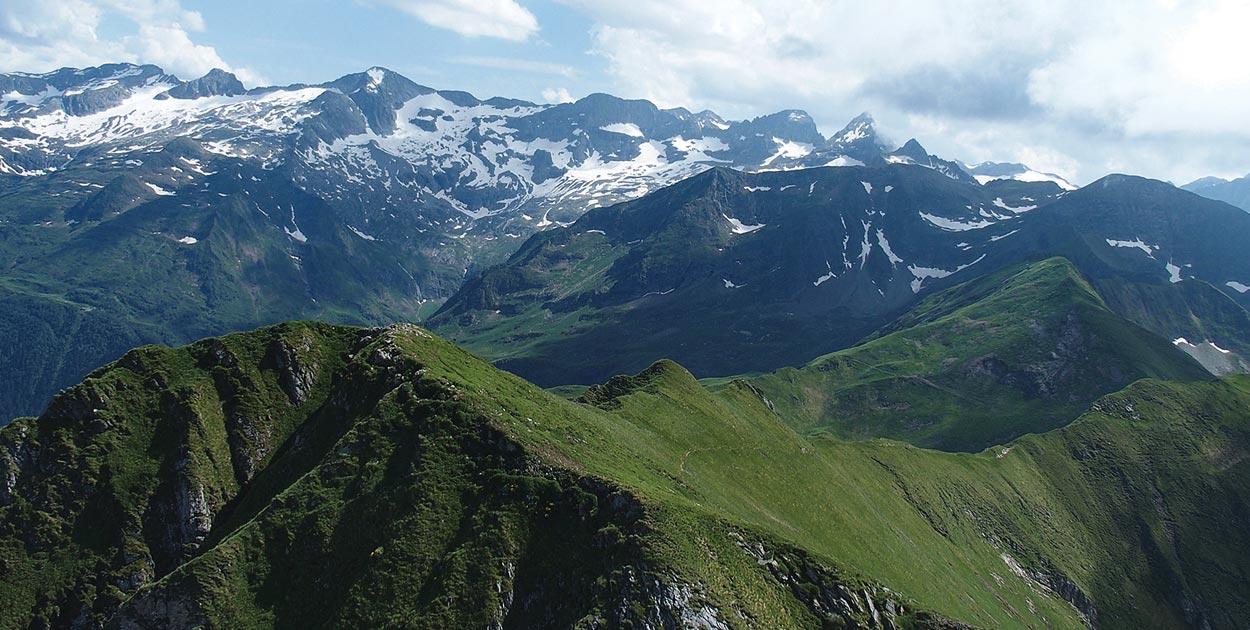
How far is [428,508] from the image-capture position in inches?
2571

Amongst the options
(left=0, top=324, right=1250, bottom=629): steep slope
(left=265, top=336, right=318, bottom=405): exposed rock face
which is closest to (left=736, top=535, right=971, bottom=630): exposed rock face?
(left=0, top=324, right=1250, bottom=629): steep slope

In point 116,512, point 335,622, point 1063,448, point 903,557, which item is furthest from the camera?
point 1063,448

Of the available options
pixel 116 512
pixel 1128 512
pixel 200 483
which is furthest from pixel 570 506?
pixel 1128 512

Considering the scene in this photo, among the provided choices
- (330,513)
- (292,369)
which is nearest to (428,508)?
(330,513)

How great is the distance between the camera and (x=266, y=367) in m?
96.9

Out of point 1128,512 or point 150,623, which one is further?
point 1128,512

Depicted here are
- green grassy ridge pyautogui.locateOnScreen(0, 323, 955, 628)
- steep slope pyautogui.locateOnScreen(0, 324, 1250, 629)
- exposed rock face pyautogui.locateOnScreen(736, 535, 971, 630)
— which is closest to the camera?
green grassy ridge pyautogui.locateOnScreen(0, 323, 955, 628)

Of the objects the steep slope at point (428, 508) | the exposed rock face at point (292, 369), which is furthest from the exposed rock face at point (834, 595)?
the exposed rock face at point (292, 369)

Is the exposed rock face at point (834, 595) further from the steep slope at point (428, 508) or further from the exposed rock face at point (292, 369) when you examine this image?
the exposed rock face at point (292, 369)

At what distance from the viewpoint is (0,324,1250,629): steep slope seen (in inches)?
2388

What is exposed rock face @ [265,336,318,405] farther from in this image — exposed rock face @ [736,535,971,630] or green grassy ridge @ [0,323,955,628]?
exposed rock face @ [736,535,971,630]

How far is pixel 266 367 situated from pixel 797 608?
241 feet

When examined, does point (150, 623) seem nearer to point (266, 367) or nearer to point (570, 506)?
point (570, 506)

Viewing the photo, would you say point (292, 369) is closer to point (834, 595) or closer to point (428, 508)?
point (428, 508)
